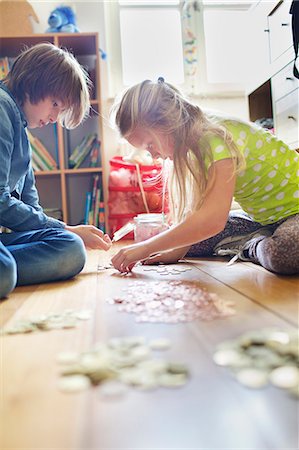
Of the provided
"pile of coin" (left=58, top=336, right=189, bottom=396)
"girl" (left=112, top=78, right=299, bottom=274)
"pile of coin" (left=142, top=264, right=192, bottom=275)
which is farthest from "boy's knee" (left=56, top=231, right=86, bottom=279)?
"pile of coin" (left=58, top=336, right=189, bottom=396)

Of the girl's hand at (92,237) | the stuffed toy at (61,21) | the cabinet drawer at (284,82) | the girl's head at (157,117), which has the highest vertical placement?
the stuffed toy at (61,21)

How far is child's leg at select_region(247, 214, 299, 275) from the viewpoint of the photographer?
125 cm

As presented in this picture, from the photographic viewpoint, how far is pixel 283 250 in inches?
49.1

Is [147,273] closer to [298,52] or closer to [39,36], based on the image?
[298,52]

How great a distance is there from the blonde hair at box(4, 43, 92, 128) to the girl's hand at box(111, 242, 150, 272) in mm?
508

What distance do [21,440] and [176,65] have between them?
3.37 meters

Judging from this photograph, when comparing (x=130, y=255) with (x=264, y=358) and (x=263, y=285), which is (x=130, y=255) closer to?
(x=263, y=285)

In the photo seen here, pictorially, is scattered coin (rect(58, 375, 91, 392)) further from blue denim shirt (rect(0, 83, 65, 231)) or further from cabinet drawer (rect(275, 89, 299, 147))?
cabinet drawer (rect(275, 89, 299, 147))

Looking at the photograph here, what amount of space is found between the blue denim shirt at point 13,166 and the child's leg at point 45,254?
0.05m

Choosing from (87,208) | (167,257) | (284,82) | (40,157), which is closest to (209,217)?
(167,257)

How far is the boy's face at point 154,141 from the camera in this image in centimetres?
131

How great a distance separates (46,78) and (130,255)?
0.60m

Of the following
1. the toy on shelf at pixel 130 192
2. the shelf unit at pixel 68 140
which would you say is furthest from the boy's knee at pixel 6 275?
the shelf unit at pixel 68 140

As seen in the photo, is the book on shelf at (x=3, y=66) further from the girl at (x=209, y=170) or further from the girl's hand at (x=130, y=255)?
the girl's hand at (x=130, y=255)
